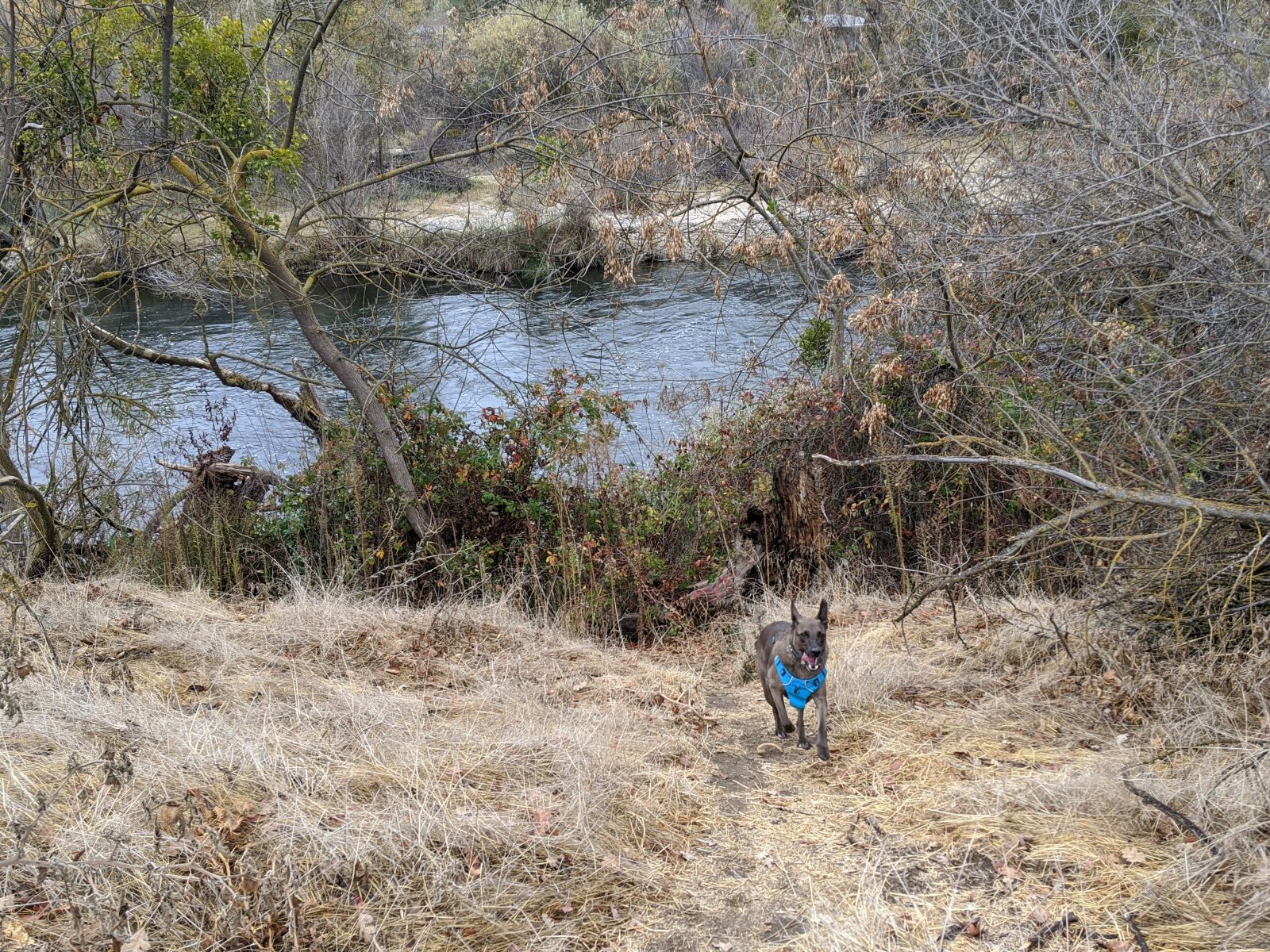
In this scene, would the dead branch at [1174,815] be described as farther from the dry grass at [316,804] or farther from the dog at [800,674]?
the dry grass at [316,804]

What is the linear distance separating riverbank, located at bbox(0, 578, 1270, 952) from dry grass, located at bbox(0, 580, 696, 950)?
14mm

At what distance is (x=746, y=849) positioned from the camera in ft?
15.6

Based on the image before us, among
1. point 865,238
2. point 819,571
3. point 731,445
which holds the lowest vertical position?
point 819,571

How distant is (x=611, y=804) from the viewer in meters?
4.78

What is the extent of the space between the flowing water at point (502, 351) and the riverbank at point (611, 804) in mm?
4304

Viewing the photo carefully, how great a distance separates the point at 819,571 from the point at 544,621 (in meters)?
2.70

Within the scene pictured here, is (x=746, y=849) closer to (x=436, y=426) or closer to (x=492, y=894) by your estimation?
(x=492, y=894)

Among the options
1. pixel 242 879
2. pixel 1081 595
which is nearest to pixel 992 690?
pixel 1081 595

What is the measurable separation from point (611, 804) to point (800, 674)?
1511mm

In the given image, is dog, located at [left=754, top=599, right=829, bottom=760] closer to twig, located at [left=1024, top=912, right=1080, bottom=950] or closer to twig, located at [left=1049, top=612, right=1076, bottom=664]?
twig, located at [left=1049, top=612, right=1076, bottom=664]

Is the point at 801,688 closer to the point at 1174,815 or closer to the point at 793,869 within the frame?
the point at 793,869

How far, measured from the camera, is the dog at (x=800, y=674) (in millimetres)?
5738

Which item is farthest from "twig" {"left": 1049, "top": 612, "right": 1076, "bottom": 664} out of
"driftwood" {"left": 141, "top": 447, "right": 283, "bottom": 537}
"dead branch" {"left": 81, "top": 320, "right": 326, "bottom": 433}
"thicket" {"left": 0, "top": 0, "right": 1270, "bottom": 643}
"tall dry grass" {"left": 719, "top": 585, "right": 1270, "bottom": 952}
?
"driftwood" {"left": 141, "top": 447, "right": 283, "bottom": 537}

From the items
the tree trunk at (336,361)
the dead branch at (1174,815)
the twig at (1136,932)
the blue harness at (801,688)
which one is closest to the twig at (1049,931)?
the twig at (1136,932)
